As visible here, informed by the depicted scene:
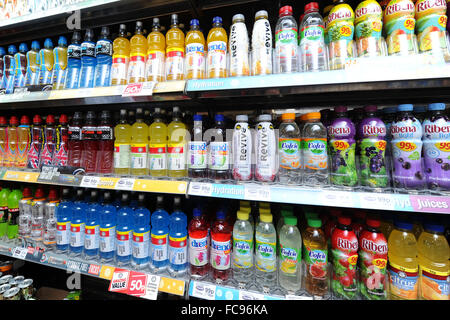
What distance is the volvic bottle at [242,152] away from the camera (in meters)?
0.92

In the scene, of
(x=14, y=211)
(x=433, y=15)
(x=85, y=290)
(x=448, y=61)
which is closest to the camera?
(x=448, y=61)

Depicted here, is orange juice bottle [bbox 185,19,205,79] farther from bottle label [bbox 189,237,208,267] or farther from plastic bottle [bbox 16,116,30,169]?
plastic bottle [bbox 16,116,30,169]

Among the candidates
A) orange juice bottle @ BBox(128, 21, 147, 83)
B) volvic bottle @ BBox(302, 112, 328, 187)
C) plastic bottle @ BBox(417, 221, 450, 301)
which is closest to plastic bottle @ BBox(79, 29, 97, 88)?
orange juice bottle @ BBox(128, 21, 147, 83)

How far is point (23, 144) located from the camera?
1425 millimetres

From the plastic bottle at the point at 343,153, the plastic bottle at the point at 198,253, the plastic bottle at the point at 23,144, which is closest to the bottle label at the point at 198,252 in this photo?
the plastic bottle at the point at 198,253

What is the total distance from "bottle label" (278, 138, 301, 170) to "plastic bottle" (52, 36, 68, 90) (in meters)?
1.54

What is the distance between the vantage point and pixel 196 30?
3.38 ft

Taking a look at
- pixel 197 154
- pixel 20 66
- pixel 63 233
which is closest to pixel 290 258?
pixel 197 154

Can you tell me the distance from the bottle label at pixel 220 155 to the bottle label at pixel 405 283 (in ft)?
2.83

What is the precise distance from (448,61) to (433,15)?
0.28 meters

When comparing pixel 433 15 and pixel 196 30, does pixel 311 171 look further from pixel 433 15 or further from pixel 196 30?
pixel 196 30

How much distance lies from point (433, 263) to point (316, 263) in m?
0.46

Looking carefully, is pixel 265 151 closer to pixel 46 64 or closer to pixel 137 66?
pixel 137 66

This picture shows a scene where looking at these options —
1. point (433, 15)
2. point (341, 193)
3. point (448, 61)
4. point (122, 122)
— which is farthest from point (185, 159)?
point (433, 15)
